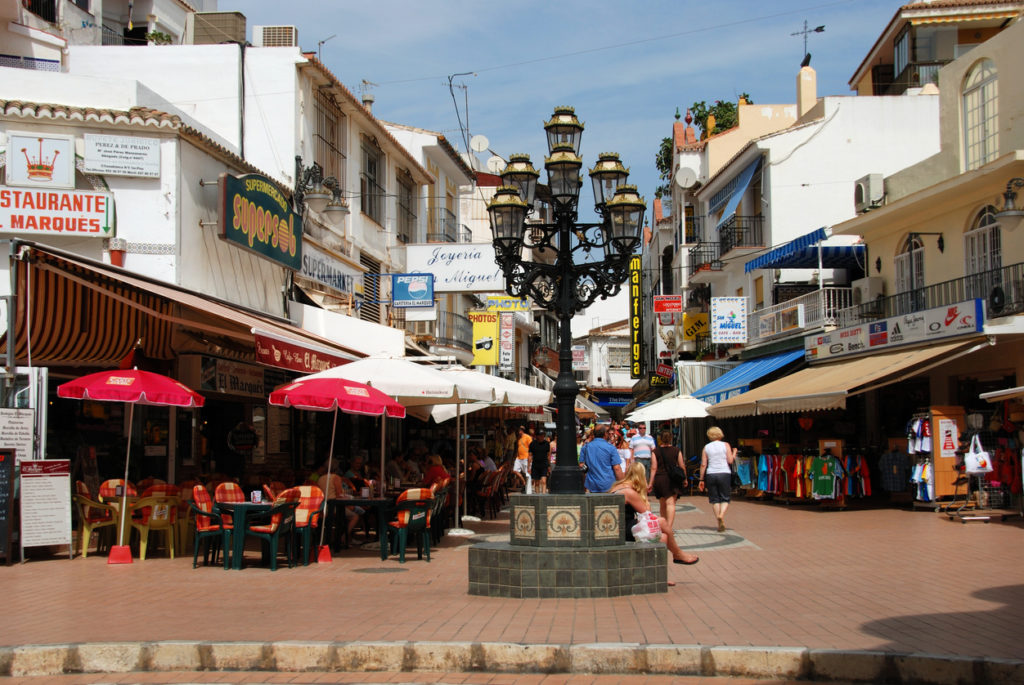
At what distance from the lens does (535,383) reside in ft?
180

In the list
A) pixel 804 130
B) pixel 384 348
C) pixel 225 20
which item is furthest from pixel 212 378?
pixel 804 130

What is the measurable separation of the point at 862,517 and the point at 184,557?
1211cm

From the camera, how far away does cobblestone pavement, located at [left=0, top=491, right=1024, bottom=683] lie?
7258 mm

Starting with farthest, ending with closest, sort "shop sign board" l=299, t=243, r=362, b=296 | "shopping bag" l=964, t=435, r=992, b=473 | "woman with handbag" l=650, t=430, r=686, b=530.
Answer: "shop sign board" l=299, t=243, r=362, b=296 < "shopping bag" l=964, t=435, r=992, b=473 < "woman with handbag" l=650, t=430, r=686, b=530

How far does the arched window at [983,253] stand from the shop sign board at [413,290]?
11.8 metres

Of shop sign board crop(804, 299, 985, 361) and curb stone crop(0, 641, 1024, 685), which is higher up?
shop sign board crop(804, 299, 985, 361)

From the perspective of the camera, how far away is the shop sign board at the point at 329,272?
20750 millimetres

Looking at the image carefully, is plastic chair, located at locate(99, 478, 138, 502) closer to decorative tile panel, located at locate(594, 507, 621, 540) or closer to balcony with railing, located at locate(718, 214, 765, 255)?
decorative tile panel, located at locate(594, 507, 621, 540)

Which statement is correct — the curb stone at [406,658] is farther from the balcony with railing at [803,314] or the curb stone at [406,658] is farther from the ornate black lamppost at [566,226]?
the balcony with railing at [803,314]

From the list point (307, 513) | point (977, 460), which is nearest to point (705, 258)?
point (977, 460)

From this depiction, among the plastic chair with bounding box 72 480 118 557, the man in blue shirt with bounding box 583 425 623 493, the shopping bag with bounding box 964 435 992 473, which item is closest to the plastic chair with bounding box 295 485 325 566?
the plastic chair with bounding box 72 480 118 557

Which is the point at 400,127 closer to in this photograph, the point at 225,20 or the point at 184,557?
the point at 225,20

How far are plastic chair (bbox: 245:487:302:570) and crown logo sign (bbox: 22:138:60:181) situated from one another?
6245mm

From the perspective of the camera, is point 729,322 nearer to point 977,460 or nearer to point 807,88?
point 807,88
